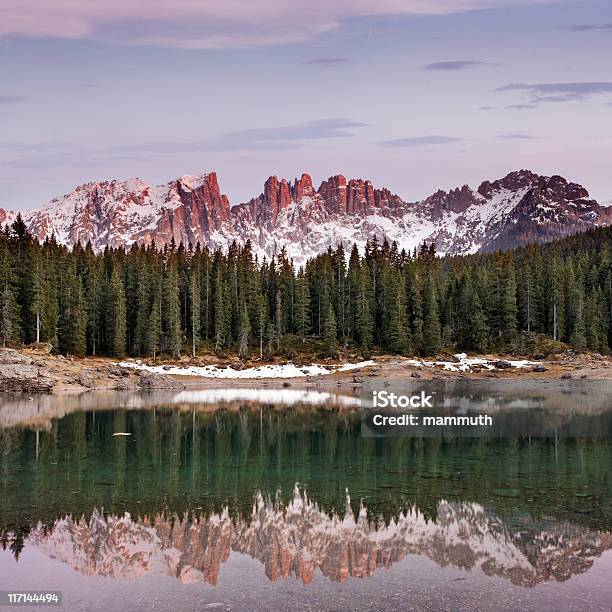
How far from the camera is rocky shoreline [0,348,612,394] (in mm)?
82250

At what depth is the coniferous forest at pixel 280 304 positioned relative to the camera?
373 ft

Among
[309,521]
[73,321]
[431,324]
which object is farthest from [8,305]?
[309,521]

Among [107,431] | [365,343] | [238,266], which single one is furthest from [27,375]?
[238,266]

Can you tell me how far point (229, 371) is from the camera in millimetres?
106062

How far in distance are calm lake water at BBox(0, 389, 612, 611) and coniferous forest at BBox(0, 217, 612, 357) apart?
2708 inches

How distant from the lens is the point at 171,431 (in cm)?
5078

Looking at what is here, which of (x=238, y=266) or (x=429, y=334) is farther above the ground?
(x=238, y=266)

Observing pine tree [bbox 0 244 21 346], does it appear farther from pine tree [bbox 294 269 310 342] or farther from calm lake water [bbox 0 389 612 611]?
calm lake water [bbox 0 389 612 611]

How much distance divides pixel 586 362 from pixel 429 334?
80.3ft


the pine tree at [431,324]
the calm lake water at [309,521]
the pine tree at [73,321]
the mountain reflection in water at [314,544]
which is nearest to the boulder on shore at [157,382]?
the pine tree at [73,321]

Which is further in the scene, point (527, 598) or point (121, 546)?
point (121, 546)

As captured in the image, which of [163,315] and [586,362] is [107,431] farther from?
[586,362]

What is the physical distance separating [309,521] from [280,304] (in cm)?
10747

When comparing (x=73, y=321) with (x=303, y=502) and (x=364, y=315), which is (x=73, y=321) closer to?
(x=364, y=315)
